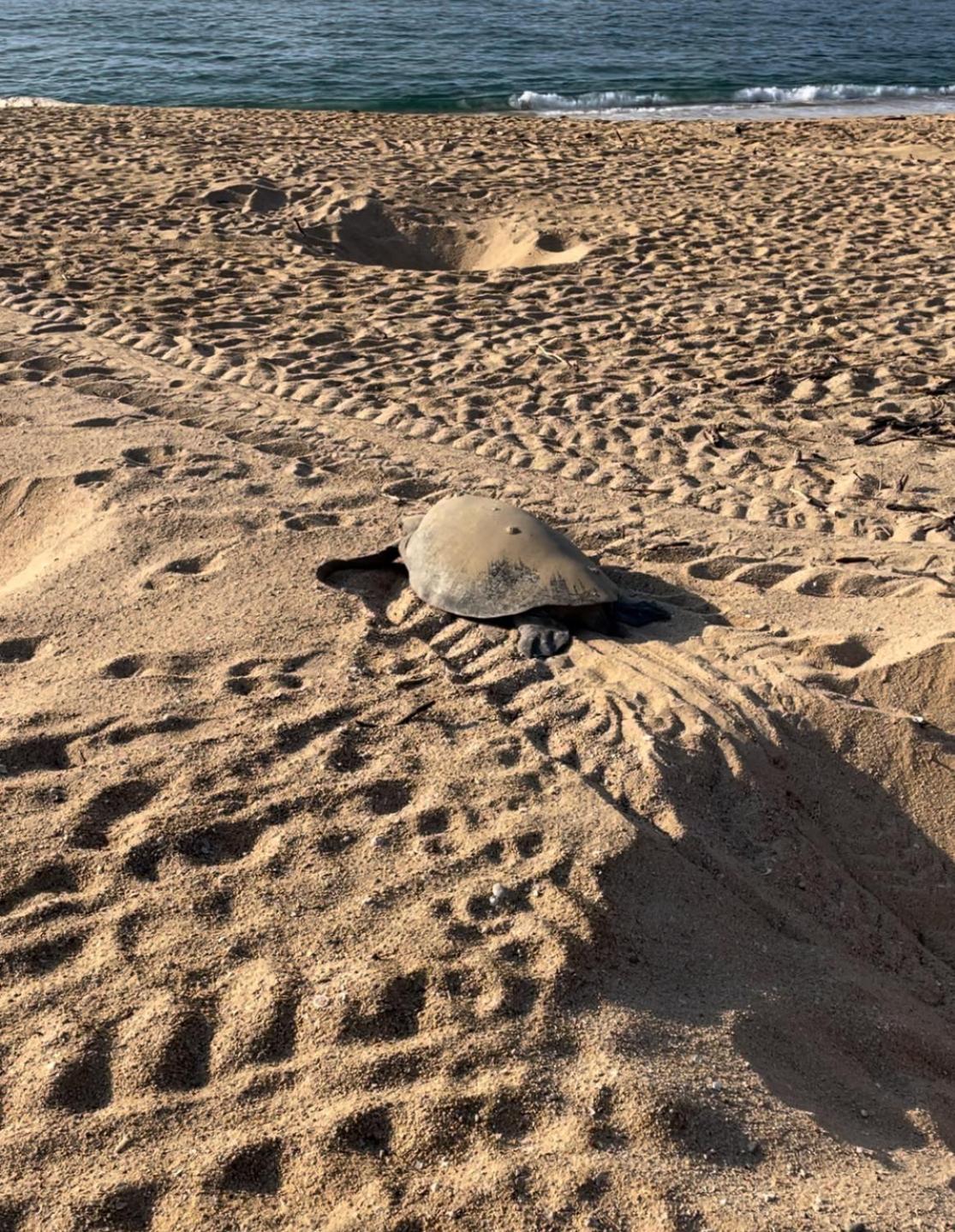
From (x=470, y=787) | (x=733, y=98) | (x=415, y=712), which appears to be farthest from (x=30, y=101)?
(x=470, y=787)

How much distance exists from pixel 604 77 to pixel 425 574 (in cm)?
1789

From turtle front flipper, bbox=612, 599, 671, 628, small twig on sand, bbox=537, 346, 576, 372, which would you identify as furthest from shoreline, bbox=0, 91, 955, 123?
turtle front flipper, bbox=612, 599, 671, 628

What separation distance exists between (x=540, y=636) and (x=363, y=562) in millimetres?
891

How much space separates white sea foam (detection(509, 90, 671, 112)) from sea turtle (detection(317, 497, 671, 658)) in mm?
15369

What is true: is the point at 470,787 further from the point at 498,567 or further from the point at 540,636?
the point at 498,567

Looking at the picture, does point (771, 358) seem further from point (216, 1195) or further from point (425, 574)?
point (216, 1195)

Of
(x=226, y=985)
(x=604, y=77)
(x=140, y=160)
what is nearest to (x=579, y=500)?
(x=226, y=985)

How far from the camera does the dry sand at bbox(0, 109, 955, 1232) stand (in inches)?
97.8

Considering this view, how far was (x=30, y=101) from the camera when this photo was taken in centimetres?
1717

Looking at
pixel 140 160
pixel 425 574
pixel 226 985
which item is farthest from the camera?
pixel 140 160

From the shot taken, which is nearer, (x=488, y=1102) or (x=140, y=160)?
(x=488, y=1102)

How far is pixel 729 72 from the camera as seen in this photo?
20047 millimetres

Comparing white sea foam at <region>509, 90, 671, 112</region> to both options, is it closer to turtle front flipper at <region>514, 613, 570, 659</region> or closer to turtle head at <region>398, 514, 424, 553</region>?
turtle head at <region>398, 514, 424, 553</region>

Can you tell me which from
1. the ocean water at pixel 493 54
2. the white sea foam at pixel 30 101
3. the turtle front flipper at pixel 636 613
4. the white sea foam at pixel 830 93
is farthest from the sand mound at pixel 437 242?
the white sea foam at pixel 830 93
